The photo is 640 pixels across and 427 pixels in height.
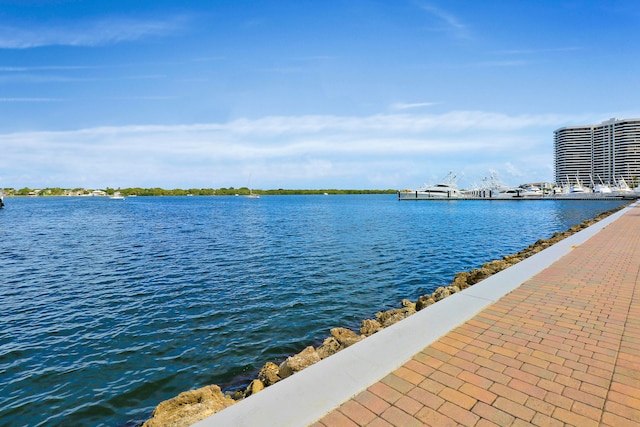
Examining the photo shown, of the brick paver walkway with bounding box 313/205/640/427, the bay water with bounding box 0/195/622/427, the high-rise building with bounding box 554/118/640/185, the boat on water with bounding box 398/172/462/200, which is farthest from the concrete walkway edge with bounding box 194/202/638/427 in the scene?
the high-rise building with bounding box 554/118/640/185

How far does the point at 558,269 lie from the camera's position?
8109mm

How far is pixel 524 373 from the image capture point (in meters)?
3.59

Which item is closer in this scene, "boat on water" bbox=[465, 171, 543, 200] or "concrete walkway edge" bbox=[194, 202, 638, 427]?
"concrete walkway edge" bbox=[194, 202, 638, 427]

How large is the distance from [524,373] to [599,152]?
185770 mm

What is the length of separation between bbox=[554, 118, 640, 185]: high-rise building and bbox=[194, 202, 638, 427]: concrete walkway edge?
16015cm

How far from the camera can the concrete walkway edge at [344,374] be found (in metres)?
2.89

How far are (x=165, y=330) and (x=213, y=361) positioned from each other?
2398 millimetres

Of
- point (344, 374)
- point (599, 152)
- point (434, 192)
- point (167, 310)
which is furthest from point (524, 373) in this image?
point (599, 152)

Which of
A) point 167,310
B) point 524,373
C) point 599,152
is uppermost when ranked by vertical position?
point 599,152

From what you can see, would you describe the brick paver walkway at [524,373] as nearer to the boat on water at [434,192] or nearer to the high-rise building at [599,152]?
the boat on water at [434,192]

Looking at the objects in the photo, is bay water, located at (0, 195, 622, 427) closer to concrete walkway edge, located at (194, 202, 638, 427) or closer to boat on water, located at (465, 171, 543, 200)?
concrete walkway edge, located at (194, 202, 638, 427)

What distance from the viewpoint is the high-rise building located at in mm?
135125

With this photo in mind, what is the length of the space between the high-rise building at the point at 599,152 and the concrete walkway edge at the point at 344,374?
160 meters

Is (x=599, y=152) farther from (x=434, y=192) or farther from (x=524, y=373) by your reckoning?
(x=524, y=373)
